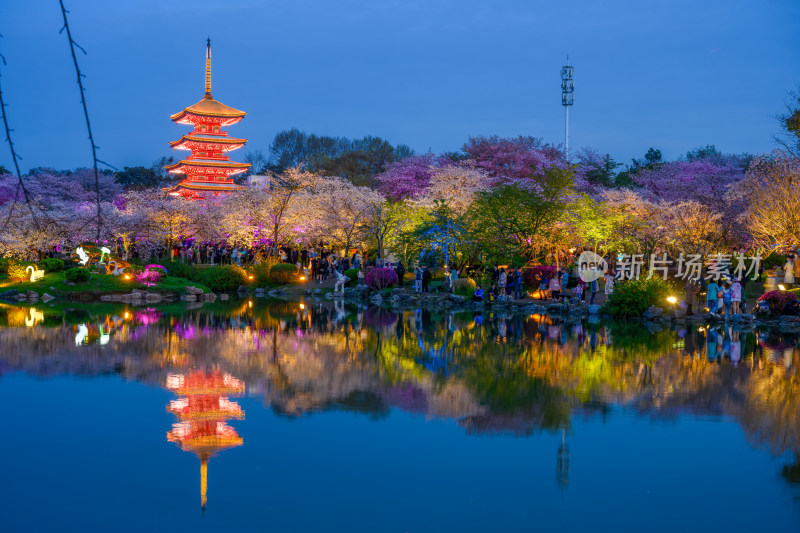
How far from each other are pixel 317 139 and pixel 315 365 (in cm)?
6486

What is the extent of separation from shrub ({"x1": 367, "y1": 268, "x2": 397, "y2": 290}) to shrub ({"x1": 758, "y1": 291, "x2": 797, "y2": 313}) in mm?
15660

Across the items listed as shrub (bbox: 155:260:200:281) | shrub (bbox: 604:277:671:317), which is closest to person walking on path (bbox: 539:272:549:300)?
shrub (bbox: 604:277:671:317)

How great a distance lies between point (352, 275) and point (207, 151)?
23072 millimetres

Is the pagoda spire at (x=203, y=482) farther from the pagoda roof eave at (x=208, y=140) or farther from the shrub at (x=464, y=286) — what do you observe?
the pagoda roof eave at (x=208, y=140)

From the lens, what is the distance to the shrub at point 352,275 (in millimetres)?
35844

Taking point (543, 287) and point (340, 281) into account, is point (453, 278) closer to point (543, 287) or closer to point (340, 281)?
point (543, 287)

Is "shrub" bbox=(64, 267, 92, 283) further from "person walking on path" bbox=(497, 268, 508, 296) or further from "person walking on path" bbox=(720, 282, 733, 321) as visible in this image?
"person walking on path" bbox=(720, 282, 733, 321)

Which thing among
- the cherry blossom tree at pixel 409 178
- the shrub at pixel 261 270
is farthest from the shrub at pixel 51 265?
the cherry blossom tree at pixel 409 178

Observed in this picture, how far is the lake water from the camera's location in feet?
22.9

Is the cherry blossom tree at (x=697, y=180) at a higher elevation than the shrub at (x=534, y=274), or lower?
higher

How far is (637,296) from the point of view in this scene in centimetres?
2466

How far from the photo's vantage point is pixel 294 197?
41.2m

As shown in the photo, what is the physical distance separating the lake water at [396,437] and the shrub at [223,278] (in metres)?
19.1

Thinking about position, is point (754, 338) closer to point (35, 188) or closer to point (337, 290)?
point (337, 290)
